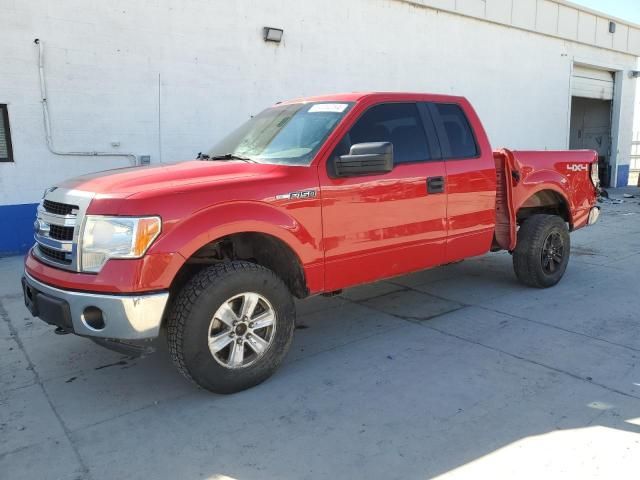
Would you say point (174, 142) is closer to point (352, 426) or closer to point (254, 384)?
point (254, 384)

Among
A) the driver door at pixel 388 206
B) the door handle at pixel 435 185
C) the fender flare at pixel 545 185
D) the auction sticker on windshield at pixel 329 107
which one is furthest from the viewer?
the fender flare at pixel 545 185

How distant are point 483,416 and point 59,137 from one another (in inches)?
291

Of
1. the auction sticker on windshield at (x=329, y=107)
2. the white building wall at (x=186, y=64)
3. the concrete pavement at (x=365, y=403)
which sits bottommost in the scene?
the concrete pavement at (x=365, y=403)

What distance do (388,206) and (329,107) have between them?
0.94m

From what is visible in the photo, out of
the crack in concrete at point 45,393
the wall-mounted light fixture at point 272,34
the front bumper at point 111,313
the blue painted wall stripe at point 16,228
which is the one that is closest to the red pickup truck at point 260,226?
the front bumper at point 111,313

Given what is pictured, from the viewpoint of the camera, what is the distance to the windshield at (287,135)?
406cm

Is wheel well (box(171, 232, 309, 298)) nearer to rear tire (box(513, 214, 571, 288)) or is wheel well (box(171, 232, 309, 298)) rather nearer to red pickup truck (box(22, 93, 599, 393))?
red pickup truck (box(22, 93, 599, 393))

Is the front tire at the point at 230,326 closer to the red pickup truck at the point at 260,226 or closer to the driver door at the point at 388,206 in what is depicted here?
the red pickup truck at the point at 260,226

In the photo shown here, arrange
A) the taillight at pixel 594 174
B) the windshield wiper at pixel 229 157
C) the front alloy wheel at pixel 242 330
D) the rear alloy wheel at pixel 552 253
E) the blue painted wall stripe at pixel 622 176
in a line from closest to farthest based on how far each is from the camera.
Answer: the front alloy wheel at pixel 242 330, the windshield wiper at pixel 229 157, the rear alloy wheel at pixel 552 253, the taillight at pixel 594 174, the blue painted wall stripe at pixel 622 176

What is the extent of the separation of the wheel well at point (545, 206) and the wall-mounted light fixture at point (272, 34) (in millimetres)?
6113

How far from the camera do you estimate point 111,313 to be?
10.2ft

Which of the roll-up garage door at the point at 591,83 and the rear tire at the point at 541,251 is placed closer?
the rear tire at the point at 541,251

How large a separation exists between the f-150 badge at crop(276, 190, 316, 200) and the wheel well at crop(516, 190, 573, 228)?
3149 mm

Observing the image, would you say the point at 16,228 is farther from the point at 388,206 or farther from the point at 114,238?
the point at 388,206
